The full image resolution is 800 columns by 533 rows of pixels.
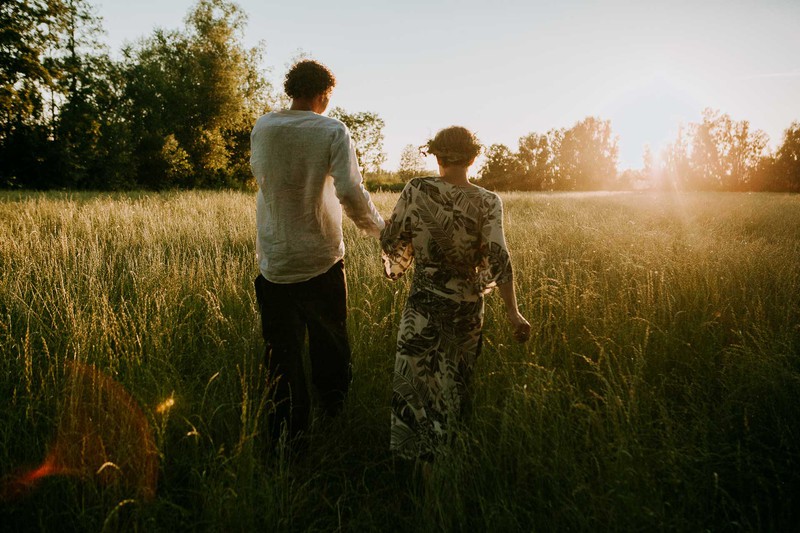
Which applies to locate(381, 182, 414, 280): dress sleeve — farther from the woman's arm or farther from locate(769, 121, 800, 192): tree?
locate(769, 121, 800, 192): tree

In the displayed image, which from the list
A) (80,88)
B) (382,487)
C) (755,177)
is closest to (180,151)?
(80,88)

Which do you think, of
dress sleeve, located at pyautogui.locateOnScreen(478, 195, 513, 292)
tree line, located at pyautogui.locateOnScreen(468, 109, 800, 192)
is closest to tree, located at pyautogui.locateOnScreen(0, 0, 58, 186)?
dress sleeve, located at pyautogui.locateOnScreen(478, 195, 513, 292)

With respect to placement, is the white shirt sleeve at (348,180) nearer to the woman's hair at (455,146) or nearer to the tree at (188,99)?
the woman's hair at (455,146)

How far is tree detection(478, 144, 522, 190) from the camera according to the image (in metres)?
66.3

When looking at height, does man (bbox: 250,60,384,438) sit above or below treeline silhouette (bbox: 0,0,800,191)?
below

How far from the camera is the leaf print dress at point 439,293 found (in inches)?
83.4

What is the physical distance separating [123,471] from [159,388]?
0.50 metres

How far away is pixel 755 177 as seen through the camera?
48781mm

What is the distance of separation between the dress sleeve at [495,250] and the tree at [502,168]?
66967 millimetres

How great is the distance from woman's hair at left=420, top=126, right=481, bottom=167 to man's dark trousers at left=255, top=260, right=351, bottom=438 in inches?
38.9

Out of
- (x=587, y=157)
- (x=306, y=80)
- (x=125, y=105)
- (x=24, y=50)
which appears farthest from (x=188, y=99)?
(x=587, y=157)

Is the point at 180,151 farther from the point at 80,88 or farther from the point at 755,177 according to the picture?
the point at 755,177

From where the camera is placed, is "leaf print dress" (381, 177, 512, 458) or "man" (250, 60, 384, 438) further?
"man" (250, 60, 384, 438)

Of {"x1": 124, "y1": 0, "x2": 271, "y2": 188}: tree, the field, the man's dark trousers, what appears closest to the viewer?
the field
